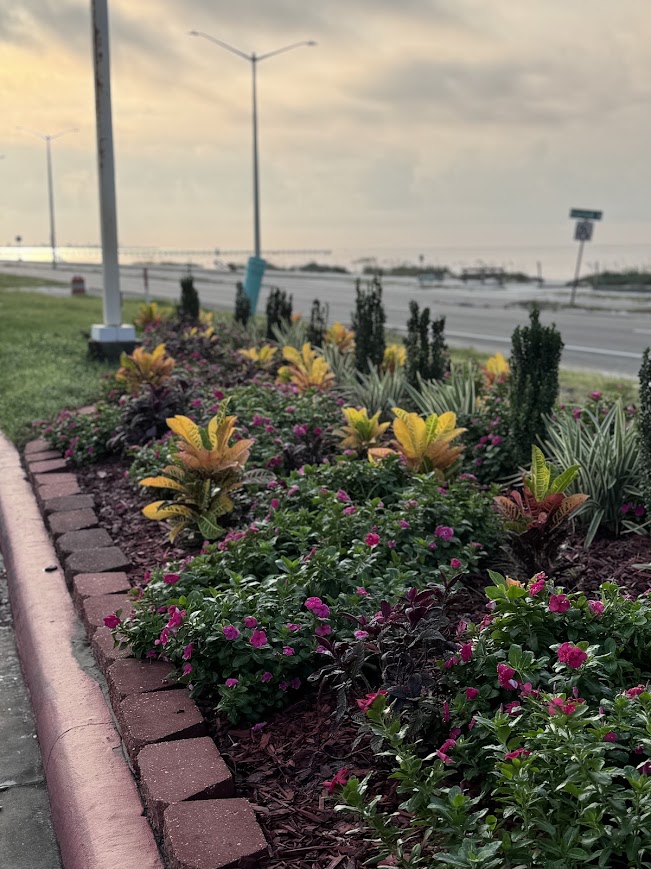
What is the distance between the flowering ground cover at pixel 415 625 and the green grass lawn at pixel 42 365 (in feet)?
7.83

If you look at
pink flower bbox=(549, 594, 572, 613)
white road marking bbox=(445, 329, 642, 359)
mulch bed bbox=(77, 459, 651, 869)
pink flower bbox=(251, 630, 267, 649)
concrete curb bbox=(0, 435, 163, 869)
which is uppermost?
pink flower bbox=(549, 594, 572, 613)

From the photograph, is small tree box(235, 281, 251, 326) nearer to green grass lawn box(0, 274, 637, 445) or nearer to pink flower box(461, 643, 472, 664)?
green grass lawn box(0, 274, 637, 445)

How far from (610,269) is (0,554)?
137ft

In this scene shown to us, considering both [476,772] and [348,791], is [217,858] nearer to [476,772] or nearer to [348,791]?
[348,791]

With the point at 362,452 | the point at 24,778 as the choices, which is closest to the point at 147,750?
the point at 24,778

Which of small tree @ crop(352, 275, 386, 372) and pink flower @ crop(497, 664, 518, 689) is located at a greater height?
small tree @ crop(352, 275, 386, 372)

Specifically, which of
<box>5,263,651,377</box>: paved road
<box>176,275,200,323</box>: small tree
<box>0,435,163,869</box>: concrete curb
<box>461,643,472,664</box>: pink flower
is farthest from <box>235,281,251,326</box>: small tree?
<box>461,643,472,664</box>: pink flower

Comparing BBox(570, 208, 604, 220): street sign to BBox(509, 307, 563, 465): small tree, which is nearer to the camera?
BBox(509, 307, 563, 465): small tree

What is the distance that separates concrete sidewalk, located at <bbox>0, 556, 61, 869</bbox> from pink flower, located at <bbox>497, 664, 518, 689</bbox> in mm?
1452

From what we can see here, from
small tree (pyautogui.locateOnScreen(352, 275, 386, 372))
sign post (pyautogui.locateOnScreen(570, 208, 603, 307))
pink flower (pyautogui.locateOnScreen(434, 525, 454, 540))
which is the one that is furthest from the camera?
sign post (pyautogui.locateOnScreen(570, 208, 603, 307))

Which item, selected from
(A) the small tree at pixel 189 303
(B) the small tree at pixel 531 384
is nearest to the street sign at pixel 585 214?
(A) the small tree at pixel 189 303

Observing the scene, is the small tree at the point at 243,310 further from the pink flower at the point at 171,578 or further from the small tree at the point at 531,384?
the pink flower at the point at 171,578

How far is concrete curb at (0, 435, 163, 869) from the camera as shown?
265 cm

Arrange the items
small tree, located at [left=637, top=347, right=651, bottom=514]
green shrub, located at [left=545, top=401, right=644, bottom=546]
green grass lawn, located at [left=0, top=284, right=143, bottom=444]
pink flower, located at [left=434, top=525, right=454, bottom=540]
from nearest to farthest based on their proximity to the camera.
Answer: pink flower, located at [left=434, top=525, right=454, bottom=540] → small tree, located at [left=637, top=347, right=651, bottom=514] → green shrub, located at [left=545, top=401, right=644, bottom=546] → green grass lawn, located at [left=0, top=284, right=143, bottom=444]
